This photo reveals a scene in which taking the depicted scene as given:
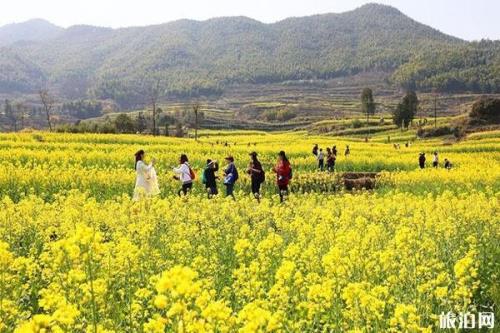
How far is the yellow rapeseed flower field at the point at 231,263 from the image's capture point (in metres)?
4.88

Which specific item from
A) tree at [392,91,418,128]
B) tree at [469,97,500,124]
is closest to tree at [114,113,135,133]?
tree at [392,91,418,128]

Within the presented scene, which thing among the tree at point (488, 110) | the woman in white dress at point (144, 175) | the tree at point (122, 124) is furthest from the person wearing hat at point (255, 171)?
the tree at point (122, 124)

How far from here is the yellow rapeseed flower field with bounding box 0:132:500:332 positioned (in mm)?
4883

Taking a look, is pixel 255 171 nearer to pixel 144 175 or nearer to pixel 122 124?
pixel 144 175

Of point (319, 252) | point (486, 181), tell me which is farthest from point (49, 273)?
point (486, 181)

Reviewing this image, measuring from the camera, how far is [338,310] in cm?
601

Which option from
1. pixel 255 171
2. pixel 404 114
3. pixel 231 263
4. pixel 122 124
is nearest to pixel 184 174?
pixel 255 171

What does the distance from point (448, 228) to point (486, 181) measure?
Result: 643 inches

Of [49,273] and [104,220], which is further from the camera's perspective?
[104,220]

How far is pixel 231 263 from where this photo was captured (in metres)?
9.70

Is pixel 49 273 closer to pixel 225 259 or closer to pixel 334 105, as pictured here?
pixel 225 259

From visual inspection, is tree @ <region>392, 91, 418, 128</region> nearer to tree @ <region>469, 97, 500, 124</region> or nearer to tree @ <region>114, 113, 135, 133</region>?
tree @ <region>469, 97, 500, 124</region>

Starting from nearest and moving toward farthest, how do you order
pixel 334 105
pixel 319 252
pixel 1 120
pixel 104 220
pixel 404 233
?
pixel 404 233 < pixel 319 252 < pixel 104 220 < pixel 1 120 < pixel 334 105

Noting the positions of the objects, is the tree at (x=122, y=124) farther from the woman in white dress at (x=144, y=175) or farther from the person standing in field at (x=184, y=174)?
the woman in white dress at (x=144, y=175)
